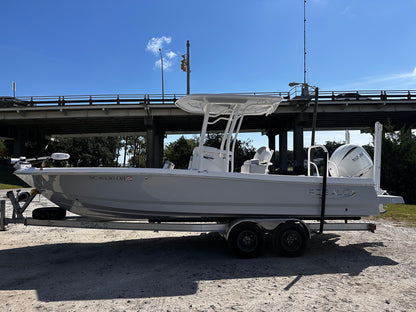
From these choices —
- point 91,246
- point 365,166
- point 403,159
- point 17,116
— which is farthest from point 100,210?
point 17,116

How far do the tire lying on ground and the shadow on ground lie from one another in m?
0.62

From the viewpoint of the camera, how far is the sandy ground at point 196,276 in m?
3.02

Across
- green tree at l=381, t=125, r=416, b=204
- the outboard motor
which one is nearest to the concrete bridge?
green tree at l=381, t=125, r=416, b=204

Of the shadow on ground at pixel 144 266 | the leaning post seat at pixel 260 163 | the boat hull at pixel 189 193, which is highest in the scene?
the leaning post seat at pixel 260 163

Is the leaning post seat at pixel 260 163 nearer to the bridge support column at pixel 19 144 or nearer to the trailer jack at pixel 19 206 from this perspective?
the trailer jack at pixel 19 206

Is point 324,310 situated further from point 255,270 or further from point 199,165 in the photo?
point 199,165

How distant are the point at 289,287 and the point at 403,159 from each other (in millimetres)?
15473

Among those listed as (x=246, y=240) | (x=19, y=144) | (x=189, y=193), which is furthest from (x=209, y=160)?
(x=19, y=144)

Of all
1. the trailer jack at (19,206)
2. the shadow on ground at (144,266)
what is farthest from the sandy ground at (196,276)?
the trailer jack at (19,206)

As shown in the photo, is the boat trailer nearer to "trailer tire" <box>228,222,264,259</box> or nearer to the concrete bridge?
"trailer tire" <box>228,222,264,259</box>

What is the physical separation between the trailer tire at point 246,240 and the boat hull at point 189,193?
218 mm

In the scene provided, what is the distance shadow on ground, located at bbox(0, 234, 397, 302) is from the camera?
11.1 feet

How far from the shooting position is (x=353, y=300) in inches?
122

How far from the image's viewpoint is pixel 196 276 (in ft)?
12.5
